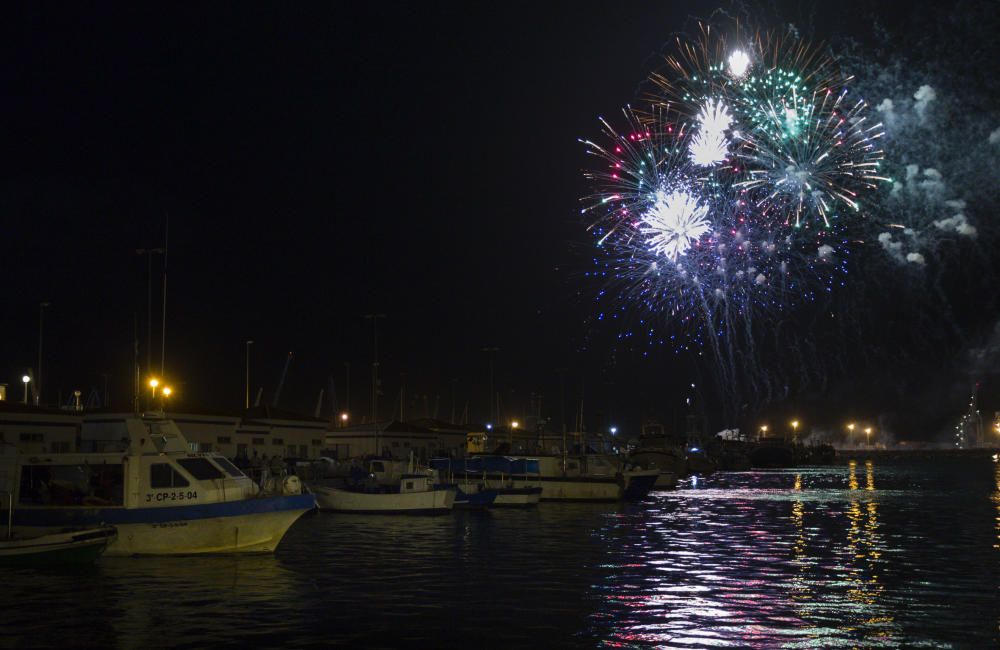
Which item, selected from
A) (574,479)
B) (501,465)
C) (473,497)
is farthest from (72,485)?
(574,479)

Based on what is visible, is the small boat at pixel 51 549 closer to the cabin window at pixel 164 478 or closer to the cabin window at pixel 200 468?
the cabin window at pixel 164 478

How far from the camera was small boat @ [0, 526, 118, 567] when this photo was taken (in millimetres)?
30859

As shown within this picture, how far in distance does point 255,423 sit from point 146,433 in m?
56.2

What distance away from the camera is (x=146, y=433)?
3450 centimetres

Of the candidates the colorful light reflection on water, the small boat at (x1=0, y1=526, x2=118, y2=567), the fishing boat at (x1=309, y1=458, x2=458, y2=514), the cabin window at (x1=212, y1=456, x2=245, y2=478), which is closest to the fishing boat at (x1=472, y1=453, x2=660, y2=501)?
the colorful light reflection on water

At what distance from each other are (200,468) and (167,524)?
214 centimetres

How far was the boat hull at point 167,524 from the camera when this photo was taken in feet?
110

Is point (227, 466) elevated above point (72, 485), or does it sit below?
above

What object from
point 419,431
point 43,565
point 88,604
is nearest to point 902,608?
point 88,604

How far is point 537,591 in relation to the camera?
2750 cm

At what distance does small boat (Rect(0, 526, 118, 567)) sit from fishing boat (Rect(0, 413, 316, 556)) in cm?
165

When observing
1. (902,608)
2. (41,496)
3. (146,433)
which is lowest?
(902,608)

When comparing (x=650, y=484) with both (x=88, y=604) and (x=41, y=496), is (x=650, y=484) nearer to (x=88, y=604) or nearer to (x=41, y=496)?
(x=41, y=496)

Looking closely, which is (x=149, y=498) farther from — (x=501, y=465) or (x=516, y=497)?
(x=501, y=465)
